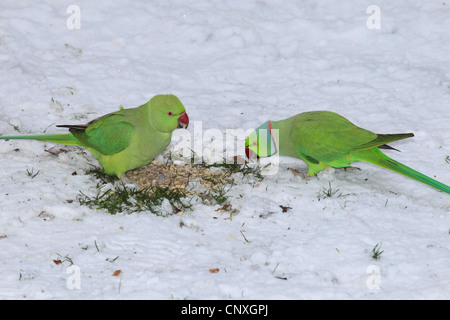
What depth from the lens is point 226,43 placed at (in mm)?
6867

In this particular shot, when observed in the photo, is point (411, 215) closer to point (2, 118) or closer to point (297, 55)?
point (297, 55)

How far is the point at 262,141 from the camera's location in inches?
180

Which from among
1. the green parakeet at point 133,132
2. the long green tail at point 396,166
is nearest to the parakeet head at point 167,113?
the green parakeet at point 133,132

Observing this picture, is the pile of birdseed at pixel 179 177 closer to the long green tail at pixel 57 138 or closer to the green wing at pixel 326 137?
the long green tail at pixel 57 138

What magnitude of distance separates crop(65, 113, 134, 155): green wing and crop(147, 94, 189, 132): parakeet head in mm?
232

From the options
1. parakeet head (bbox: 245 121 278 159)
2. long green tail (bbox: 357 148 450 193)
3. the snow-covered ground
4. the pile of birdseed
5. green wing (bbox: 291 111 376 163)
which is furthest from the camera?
parakeet head (bbox: 245 121 278 159)

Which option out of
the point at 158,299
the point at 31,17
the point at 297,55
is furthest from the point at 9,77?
the point at 158,299

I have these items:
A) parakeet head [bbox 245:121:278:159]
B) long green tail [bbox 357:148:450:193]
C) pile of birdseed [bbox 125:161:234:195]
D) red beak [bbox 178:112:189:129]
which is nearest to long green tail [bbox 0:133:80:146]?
pile of birdseed [bbox 125:161:234:195]

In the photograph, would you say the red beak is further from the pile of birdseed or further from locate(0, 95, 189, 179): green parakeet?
the pile of birdseed

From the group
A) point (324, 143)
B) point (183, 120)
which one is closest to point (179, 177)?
point (183, 120)

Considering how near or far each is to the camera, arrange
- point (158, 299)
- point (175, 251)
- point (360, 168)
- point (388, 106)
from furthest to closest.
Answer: point (388, 106) → point (360, 168) → point (175, 251) → point (158, 299)

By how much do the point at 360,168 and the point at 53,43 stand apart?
4.30 m

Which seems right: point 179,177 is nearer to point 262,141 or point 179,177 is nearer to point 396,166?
point 262,141

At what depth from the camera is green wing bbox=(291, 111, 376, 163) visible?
4324mm
